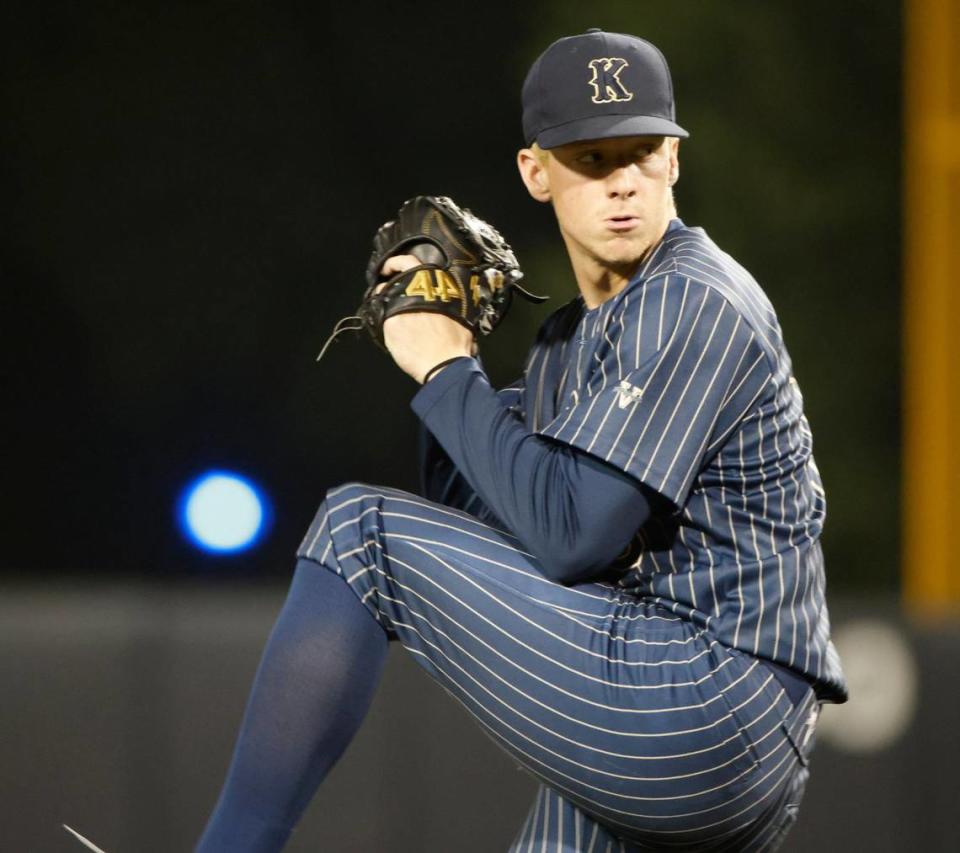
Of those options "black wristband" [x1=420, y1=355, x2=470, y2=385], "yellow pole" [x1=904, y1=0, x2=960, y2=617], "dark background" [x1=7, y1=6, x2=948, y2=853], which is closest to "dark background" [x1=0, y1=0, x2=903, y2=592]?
"dark background" [x1=7, y1=6, x2=948, y2=853]

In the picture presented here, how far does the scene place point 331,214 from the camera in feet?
14.0

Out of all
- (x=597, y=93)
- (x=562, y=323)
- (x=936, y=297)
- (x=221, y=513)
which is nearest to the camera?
(x=597, y=93)

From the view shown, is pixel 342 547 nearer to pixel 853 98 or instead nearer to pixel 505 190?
pixel 505 190

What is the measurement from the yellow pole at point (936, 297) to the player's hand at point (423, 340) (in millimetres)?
2348

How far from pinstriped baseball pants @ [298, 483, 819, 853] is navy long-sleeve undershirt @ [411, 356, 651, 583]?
0.06 m

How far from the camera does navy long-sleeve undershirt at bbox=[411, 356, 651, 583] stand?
4.96 ft

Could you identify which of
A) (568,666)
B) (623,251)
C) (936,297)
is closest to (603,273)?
(623,251)

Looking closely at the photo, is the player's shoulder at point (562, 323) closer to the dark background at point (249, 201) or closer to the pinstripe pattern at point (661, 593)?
the pinstripe pattern at point (661, 593)

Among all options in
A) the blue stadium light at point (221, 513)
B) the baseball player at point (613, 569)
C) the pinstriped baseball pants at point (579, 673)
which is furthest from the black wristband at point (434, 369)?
the blue stadium light at point (221, 513)

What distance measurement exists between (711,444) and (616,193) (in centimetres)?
31

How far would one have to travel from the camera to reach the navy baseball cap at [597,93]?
1.64 metres

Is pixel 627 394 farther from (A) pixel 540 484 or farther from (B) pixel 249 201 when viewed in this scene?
(B) pixel 249 201

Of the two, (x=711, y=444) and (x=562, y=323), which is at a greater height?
(x=562, y=323)

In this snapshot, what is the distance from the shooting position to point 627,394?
154cm
